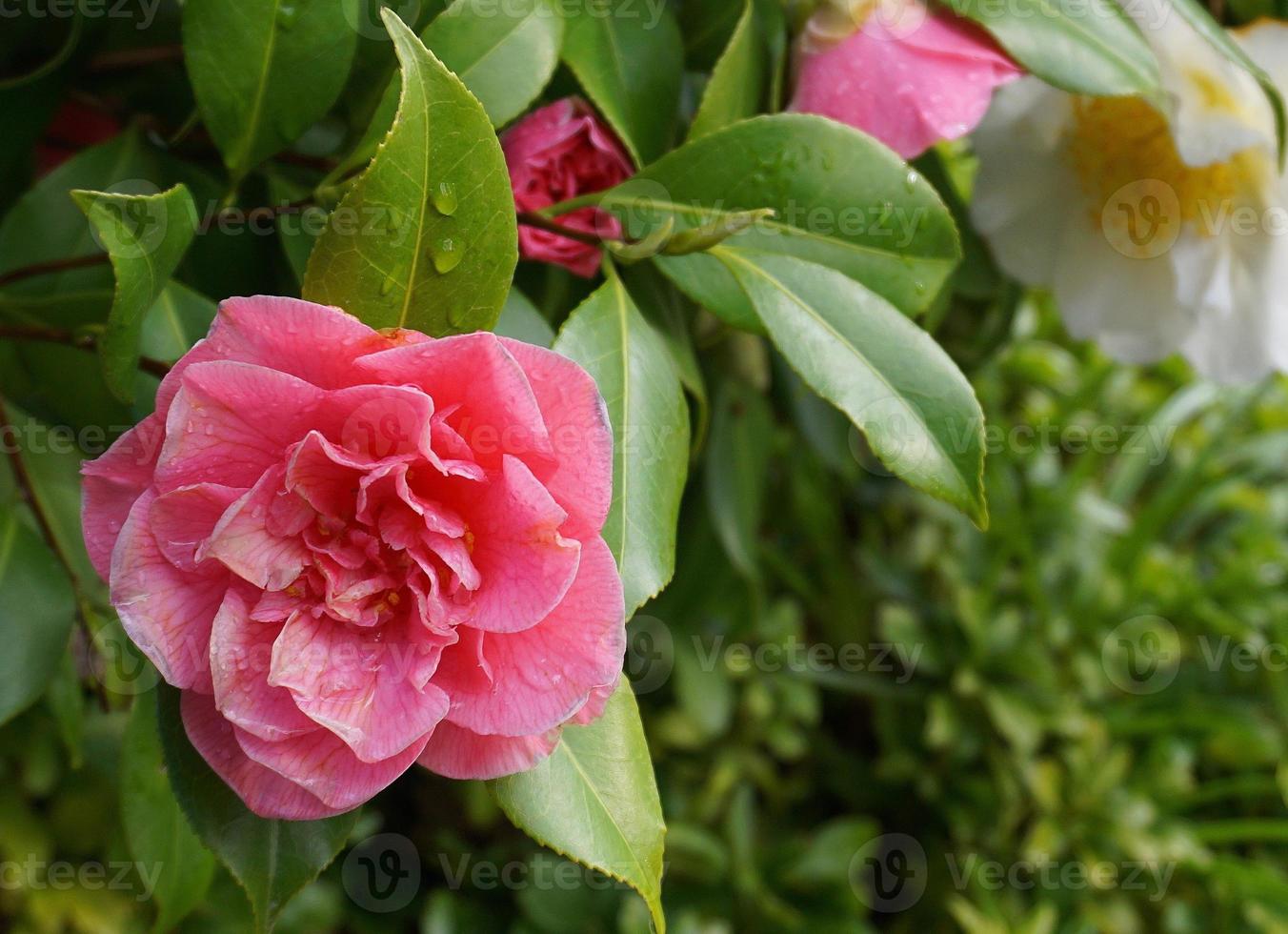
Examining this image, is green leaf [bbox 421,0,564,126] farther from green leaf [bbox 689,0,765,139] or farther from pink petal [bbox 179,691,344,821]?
pink petal [bbox 179,691,344,821]

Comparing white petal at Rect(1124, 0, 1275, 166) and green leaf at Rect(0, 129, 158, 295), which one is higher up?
white petal at Rect(1124, 0, 1275, 166)

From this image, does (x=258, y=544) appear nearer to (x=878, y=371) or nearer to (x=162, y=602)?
(x=162, y=602)

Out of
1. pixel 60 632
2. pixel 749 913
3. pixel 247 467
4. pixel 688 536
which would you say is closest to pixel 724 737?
pixel 749 913

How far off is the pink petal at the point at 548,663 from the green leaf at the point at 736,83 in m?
0.22

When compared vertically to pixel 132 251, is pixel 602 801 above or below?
below

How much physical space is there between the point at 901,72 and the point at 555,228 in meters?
0.17

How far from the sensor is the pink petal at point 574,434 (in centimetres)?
32

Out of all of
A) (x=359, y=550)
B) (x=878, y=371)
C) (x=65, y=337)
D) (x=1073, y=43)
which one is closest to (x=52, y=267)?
(x=65, y=337)

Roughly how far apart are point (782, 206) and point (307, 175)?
23 cm

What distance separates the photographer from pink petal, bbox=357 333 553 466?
30cm

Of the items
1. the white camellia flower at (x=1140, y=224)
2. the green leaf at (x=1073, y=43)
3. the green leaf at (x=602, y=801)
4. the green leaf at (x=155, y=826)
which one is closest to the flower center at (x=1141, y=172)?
the white camellia flower at (x=1140, y=224)

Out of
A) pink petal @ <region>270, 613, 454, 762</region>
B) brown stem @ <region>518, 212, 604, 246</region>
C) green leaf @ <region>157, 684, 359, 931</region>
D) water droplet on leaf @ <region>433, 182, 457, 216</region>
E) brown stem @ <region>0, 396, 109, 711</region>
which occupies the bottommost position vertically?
brown stem @ <region>0, 396, 109, 711</region>

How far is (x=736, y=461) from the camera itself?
2.41 ft

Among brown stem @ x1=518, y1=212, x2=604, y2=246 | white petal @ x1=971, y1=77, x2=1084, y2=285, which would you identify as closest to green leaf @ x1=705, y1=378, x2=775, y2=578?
white petal @ x1=971, y1=77, x2=1084, y2=285
